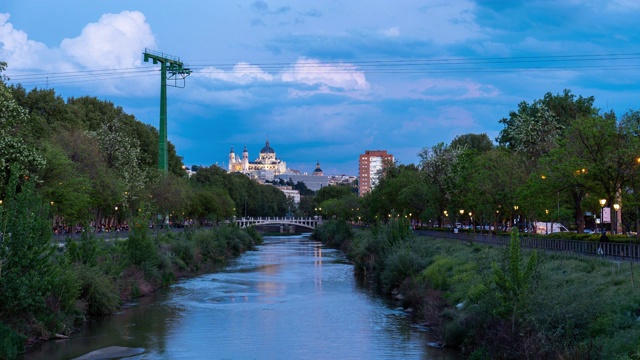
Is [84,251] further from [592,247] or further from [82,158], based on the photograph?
[82,158]

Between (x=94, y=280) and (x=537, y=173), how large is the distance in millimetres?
35398

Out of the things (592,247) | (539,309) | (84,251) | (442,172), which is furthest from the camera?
(442,172)

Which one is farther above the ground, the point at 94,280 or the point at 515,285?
the point at 515,285

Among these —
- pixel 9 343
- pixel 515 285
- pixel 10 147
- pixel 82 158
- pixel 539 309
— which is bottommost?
pixel 9 343

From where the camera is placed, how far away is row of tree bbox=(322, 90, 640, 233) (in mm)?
50469

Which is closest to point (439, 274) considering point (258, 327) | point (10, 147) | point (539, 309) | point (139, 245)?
point (258, 327)

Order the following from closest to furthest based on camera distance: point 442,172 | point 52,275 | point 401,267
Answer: point 52,275 → point 401,267 → point 442,172

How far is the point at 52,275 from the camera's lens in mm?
30703

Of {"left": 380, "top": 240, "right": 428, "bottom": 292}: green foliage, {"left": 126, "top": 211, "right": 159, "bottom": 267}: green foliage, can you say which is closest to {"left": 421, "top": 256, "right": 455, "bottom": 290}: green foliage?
{"left": 380, "top": 240, "right": 428, "bottom": 292}: green foliage

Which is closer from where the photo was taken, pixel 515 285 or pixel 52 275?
pixel 515 285

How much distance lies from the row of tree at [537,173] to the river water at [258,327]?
16.3 m

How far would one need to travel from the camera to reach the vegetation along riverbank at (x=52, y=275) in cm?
2875

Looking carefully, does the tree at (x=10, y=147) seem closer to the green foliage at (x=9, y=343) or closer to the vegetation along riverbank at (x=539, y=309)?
the green foliage at (x=9, y=343)

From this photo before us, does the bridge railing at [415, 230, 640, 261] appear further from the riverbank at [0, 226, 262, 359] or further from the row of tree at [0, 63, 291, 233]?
the row of tree at [0, 63, 291, 233]
